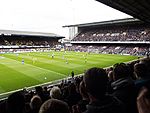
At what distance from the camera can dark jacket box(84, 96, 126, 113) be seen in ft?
9.25

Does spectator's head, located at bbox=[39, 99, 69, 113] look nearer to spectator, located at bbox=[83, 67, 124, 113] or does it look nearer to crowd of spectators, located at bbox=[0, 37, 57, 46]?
spectator, located at bbox=[83, 67, 124, 113]

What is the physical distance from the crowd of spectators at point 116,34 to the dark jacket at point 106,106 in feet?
206

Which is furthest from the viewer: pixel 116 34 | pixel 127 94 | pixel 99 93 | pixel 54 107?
pixel 116 34

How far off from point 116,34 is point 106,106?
75.6m

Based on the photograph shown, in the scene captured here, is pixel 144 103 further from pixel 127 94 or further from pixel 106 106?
pixel 127 94

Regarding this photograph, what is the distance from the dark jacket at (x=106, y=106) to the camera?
282cm

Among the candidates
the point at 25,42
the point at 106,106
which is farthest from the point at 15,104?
the point at 25,42

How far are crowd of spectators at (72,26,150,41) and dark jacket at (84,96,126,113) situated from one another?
206 ft

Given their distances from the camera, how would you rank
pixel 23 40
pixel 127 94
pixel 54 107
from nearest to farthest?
pixel 54 107 → pixel 127 94 → pixel 23 40

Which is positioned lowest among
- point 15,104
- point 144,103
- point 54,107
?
point 15,104

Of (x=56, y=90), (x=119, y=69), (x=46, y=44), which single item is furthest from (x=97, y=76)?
(x=46, y=44)

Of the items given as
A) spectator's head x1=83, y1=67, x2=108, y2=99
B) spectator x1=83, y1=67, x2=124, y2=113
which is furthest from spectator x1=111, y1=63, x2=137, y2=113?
spectator's head x1=83, y1=67, x2=108, y2=99

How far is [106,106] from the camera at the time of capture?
2.88 metres

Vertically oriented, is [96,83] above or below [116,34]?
below
